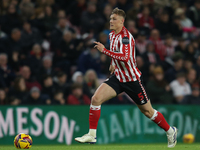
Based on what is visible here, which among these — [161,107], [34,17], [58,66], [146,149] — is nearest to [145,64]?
[161,107]

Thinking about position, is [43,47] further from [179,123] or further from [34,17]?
[179,123]

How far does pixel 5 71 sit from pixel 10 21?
1.74 m

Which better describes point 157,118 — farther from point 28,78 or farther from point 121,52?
point 28,78

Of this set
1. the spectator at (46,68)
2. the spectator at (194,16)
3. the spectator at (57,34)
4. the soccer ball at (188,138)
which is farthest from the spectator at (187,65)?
the spectator at (46,68)

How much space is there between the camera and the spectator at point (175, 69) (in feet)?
41.5

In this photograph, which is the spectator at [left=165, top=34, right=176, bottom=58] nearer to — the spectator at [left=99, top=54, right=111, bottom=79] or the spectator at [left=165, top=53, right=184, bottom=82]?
the spectator at [left=165, top=53, right=184, bottom=82]

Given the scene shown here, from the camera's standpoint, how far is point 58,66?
11.9m

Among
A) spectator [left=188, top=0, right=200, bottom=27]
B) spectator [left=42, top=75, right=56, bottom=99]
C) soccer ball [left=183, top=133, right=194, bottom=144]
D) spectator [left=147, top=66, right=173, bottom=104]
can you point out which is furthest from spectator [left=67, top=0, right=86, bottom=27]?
soccer ball [left=183, top=133, right=194, bottom=144]

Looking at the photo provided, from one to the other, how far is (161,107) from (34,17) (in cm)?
458

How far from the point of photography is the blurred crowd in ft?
36.1

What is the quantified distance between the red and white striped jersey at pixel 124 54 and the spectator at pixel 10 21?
5.36 meters

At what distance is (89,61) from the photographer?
1195cm

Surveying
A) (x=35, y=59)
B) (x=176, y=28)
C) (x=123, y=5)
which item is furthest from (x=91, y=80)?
(x=176, y=28)

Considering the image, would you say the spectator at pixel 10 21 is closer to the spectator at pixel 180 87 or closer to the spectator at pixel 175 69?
the spectator at pixel 175 69
